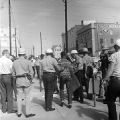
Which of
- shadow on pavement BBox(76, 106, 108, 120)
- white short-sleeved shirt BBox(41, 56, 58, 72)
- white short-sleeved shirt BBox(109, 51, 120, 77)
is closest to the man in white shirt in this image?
white short-sleeved shirt BBox(41, 56, 58, 72)

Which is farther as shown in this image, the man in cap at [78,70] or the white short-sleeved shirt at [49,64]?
the man in cap at [78,70]

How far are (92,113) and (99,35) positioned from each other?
5408 cm

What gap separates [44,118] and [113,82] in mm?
2369

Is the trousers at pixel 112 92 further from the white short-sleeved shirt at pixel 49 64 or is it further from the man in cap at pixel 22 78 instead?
the white short-sleeved shirt at pixel 49 64

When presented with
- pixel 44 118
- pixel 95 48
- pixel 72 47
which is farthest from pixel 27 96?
pixel 72 47

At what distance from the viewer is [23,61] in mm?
7707

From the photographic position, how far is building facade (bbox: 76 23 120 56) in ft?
199

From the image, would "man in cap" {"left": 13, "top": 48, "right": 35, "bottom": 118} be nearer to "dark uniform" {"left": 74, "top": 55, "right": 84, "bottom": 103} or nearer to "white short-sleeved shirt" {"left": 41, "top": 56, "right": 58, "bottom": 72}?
"white short-sleeved shirt" {"left": 41, "top": 56, "right": 58, "bottom": 72}

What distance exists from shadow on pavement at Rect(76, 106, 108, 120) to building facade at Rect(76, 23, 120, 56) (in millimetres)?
51045

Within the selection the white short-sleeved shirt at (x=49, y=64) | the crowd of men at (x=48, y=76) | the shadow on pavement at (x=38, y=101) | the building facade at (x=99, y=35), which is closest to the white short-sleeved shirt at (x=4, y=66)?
the crowd of men at (x=48, y=76)

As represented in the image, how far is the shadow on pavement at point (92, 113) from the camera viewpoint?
7309 millimetres

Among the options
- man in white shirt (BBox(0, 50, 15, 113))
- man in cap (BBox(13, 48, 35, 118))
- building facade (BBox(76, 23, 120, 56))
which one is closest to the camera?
man in cap (BBox(13, 48, 35, 118))

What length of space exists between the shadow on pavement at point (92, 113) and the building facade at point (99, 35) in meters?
51.0

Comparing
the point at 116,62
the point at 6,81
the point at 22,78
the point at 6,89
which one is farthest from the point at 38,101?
the point at 116,62
